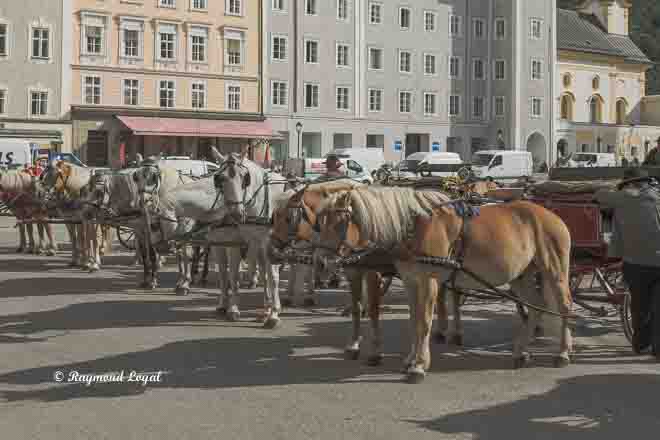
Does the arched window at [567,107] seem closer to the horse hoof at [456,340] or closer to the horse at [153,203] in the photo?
the horse at [153,203]

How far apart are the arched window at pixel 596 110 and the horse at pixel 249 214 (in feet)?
254

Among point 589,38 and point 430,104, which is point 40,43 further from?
point 589,38

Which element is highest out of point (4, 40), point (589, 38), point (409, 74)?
point (589, 38)

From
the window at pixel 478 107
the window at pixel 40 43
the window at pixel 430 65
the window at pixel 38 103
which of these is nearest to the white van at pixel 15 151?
the window at pixel 38 103

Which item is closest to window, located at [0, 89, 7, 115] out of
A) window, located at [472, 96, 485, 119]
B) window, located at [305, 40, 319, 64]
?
window, located at [305, 40, 319, 64]

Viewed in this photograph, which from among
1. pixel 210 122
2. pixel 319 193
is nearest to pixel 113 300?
pixel 319 193

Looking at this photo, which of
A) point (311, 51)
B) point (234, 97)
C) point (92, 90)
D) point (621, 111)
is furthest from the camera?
point (621, 111)

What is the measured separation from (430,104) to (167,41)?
2179cm

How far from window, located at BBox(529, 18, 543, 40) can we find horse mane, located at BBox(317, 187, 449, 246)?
69.4 meters

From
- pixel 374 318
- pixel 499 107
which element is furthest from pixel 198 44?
pixel 374 318

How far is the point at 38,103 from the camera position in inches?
2088

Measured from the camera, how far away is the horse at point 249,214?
12125 mm

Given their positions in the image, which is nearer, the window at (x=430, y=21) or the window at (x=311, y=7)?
the window at (x=311, y=7)

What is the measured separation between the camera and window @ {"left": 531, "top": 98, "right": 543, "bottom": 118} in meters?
76.1
